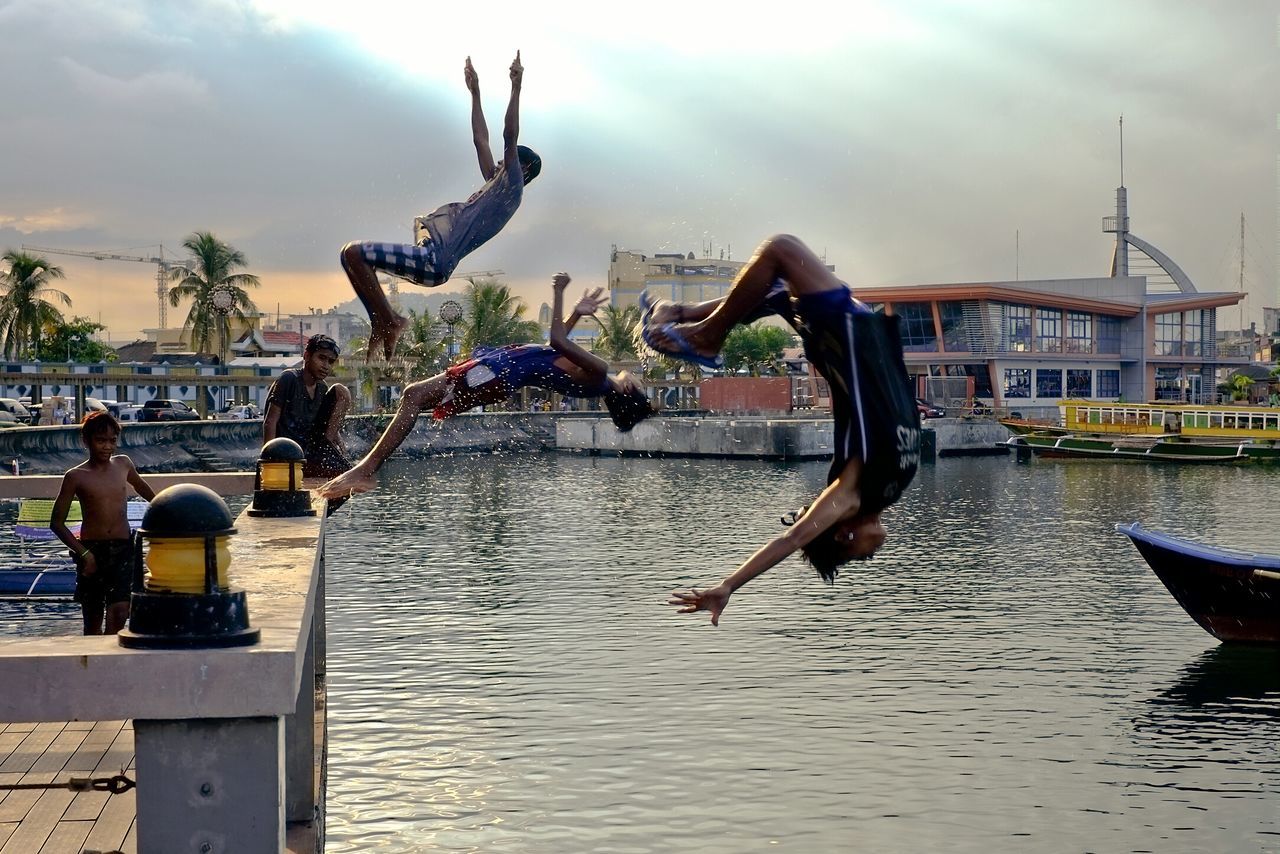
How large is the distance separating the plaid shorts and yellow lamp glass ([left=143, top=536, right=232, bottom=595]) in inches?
148

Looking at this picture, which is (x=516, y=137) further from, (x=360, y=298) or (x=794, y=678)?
(x=794, y=678)

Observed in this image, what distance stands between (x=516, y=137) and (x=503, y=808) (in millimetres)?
12386

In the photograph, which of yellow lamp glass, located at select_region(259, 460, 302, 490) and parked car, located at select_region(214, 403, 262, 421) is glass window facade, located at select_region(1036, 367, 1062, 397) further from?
yellow lamp glass, located at select_region(259, 460, 302, 490)

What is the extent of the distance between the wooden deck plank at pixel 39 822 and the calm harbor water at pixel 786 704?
715 centimetres

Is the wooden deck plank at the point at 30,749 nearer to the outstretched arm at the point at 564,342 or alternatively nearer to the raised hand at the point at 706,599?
the outstretched arm at the point at 564,342

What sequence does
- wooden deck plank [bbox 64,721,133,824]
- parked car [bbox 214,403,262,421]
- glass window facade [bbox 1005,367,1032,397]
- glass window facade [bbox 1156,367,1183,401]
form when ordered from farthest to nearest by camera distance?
glass window facade [bbox 1156,367,1183,401]
glass window facade [bbox 1005,367,1032,397]
parked car [bbox 214,403,262,421]
wooden deck plank [bbox 64,721,133,824]

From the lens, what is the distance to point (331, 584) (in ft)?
119

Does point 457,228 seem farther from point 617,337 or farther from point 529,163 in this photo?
point 617,337

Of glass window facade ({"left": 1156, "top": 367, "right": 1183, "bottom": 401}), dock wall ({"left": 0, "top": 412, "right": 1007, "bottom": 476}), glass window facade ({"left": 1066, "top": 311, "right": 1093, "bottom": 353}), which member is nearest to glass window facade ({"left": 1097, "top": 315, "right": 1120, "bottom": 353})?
glass window facade ({"left": 1066, "top": 311, "right": 1093, "bottom": 353})

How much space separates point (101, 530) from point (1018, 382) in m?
108

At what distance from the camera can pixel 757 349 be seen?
488 feet

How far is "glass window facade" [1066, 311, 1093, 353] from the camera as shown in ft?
387

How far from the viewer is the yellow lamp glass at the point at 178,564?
5.04 m

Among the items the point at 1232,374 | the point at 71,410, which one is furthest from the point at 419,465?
the point at 1232,374
